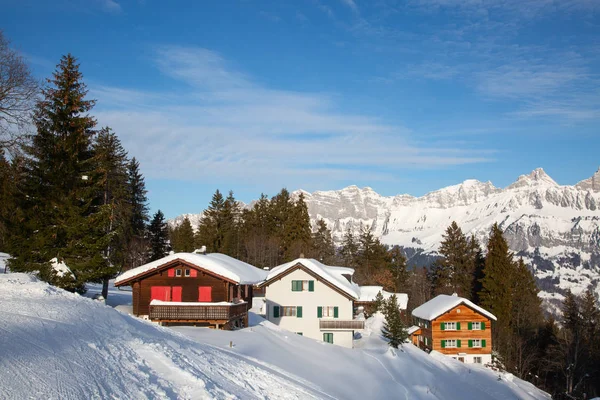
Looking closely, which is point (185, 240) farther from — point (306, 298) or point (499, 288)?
point (499, 288)

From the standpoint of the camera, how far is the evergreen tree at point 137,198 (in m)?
55.8

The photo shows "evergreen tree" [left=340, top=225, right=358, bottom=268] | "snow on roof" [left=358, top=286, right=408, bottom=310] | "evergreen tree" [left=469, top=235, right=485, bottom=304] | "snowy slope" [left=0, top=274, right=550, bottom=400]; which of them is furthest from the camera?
"evergreen tree" [left=340, top=225, right=358, bottom=268]

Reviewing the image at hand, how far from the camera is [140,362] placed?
12.2 meters

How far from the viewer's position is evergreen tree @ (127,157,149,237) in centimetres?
5575

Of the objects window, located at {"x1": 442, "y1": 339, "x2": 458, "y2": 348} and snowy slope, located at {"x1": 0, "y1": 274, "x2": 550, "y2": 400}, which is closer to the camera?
snowy slope, located at {"x1": 0, "y1": 274, "x2": 550, "y2": 400}

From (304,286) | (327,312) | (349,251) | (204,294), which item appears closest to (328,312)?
(327,312)

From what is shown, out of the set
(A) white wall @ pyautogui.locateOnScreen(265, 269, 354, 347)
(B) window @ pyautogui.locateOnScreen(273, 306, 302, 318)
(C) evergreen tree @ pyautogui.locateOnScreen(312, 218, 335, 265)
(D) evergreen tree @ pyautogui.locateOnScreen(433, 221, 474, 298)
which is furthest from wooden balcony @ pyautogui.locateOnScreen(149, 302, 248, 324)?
(C) evergreen tree @ pyautogui.locateOnScreen(312, 218, 335, 265)

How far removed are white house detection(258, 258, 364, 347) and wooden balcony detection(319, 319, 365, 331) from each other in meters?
1.00

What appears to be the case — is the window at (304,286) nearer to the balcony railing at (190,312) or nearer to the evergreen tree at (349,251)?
the balcony railing at (190,312)

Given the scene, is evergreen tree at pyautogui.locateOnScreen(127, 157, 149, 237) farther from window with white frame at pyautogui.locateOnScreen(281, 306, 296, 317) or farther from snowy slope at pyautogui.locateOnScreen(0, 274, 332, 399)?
snowy slope at pyautogui.locateOnScreen(0, 274, 332, 399)

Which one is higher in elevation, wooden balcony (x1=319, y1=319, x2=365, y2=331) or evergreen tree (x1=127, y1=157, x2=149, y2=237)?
evergreen tree (x1=127, y1=157, x2=149, y2=237)

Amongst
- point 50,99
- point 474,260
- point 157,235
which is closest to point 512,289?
point 474,260

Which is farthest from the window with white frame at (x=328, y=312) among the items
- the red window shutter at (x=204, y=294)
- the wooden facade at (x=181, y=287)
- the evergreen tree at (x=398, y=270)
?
the evergreen tree at (x=398, y=270)

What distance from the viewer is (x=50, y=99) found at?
93.9 ft
